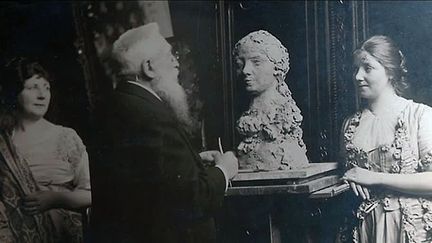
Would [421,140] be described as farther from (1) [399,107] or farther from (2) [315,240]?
(2) [315,240]

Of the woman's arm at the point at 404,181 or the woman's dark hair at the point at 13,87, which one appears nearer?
the woman's arm at the point at 404,181

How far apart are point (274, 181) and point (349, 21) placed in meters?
0.65

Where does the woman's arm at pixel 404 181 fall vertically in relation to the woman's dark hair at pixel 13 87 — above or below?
below

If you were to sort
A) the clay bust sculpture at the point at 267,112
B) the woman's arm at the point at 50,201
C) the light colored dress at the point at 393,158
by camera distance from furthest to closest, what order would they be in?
1. the woman's arm at the point at 50,201
2. the clay bust sculpture at the point at 267,112
3. the light colored dress at the point at 393,158

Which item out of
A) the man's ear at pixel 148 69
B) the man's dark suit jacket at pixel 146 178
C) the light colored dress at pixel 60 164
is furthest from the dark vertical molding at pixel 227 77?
the light colored dress at pixel 60 164

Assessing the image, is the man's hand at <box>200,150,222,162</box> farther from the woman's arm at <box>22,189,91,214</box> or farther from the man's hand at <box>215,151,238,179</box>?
the woman's arm at <box>22,189,91,214</box>

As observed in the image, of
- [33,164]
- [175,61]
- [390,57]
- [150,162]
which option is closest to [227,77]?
[175,61]

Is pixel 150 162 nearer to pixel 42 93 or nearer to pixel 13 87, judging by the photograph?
pixel 42 93

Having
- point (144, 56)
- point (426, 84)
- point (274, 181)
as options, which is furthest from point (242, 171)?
point (426, 84)

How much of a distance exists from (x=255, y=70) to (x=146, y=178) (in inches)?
23.1

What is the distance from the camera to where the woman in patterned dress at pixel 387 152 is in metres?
2.43

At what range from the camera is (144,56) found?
2.62m

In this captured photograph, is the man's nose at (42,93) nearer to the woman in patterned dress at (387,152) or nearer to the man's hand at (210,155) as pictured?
the man's hand at (210,155)

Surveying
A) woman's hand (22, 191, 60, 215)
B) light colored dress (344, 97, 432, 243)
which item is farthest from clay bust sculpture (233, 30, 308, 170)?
woman's hand (22, 191, 60, 215)
